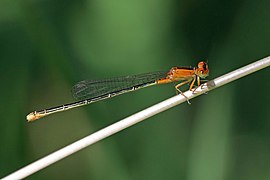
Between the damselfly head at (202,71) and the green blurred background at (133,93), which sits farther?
the green blurred background at (133,93)

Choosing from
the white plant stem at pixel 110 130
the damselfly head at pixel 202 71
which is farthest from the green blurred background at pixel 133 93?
the white plant stem at pixel 110 130

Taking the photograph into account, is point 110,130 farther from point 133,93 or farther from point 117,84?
point 133,93

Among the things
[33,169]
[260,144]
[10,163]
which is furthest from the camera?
[260,144]

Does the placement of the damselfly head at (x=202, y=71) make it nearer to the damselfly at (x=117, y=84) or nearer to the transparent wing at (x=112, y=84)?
the damselfly at (x=117, y=84)

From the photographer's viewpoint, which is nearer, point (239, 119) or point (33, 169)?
point (33, 169)

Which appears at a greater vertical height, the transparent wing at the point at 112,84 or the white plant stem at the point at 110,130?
the transparent wing at the point at 112,84

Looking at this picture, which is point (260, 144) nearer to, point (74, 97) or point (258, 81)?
point (258, 81)

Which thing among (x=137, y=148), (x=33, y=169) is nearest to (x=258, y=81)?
(x=137, y=148)
